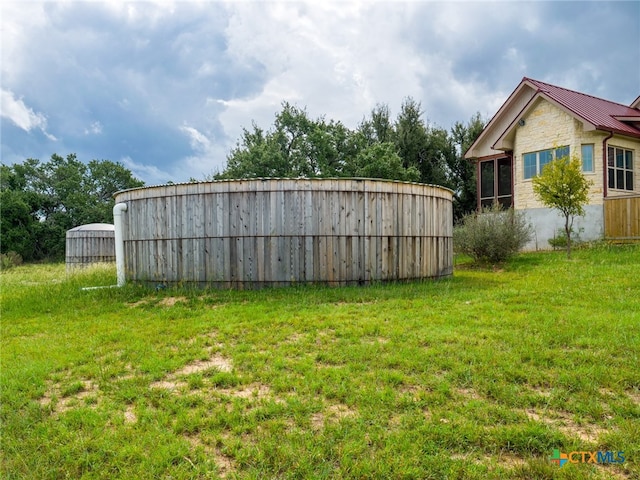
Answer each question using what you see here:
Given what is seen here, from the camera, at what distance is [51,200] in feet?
102

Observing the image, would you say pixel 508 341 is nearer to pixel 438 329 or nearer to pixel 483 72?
pixel 438 329

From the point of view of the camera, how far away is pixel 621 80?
625 inches

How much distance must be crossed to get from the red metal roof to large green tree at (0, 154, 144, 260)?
29.9 metres

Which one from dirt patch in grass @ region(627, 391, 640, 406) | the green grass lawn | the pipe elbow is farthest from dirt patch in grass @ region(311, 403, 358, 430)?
the pipe elbow

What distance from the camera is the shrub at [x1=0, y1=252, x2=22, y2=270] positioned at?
2341 cm

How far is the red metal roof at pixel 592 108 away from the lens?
13.4m

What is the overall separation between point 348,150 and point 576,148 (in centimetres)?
1311

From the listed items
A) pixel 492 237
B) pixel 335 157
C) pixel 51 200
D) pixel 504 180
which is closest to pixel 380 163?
pixel 335 157

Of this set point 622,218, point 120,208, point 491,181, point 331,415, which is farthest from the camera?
point 491,181

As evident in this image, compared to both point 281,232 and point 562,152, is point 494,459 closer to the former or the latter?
point 281,232

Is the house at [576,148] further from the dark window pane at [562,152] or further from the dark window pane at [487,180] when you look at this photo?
the dark window pane at [487,180]

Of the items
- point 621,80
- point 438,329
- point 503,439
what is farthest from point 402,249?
point 621,80

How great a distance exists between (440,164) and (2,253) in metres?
28.8

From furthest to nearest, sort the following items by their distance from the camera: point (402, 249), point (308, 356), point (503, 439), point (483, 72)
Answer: point (483, 72), point (402, 249), point (308, 356), point (503, 439)
